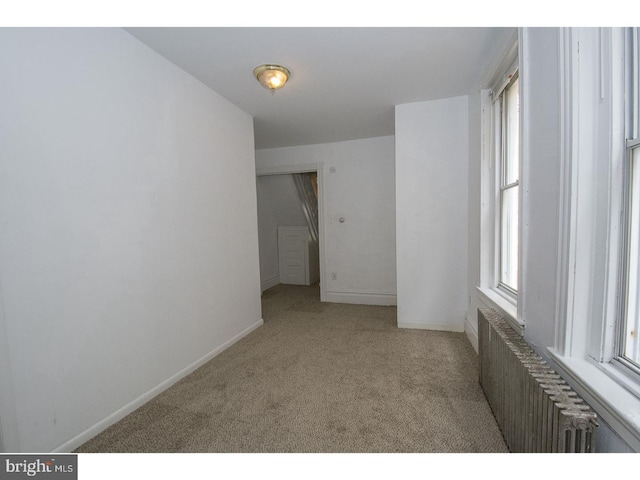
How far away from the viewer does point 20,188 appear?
1215mm

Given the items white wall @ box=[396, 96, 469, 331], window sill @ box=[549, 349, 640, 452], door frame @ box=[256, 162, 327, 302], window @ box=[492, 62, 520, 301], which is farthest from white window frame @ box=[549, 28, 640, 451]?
door frame @ box=[256, 162, 327, 302]

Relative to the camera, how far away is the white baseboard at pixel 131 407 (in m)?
1.40

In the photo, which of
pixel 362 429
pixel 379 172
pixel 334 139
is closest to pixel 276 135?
pixel 334 139

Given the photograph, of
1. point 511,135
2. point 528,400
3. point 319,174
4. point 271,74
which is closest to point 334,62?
point 271,74

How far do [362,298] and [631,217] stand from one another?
3.25 meters

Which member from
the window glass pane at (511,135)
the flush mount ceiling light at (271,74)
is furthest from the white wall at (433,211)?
the flush mount ceiling light at (271,74)

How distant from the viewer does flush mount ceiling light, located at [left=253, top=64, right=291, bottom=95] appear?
203 cm

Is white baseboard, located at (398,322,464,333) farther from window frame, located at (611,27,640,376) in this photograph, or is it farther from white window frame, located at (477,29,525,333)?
window frame, located at (611,27,640,376)

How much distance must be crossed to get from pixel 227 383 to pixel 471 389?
1.65 meters

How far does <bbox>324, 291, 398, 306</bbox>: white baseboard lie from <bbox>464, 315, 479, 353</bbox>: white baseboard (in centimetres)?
118

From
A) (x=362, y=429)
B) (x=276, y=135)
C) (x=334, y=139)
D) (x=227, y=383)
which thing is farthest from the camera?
(x=334, y=139)

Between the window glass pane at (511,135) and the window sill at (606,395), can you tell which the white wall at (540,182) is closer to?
the window sill at (606,395)

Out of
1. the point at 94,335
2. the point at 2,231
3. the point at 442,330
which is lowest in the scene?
the point at 442,330
